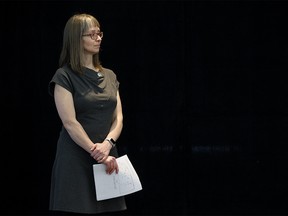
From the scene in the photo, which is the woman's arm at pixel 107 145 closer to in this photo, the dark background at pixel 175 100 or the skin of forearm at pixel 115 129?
the skin of forearm at pixel 115 129

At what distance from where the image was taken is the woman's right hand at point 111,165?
2.60 m

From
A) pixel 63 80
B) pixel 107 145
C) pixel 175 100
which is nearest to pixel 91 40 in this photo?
pixel 63 80

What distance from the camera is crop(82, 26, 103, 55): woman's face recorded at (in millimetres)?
2701

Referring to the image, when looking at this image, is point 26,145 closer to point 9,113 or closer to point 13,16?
point 9,113

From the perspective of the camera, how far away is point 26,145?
155 inches

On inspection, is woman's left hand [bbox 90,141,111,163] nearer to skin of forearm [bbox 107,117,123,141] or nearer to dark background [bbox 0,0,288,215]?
skin of forearm [bbox 107,117,123,141]

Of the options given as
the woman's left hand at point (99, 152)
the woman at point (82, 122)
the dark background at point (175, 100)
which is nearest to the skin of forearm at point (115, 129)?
the woman at point (82, 122)

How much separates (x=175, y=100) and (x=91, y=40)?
4.34ft

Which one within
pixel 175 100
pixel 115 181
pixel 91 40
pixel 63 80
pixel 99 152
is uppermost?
pixel 91 40

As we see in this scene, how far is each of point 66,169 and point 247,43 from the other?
184cm

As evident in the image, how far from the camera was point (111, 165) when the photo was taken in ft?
8.58

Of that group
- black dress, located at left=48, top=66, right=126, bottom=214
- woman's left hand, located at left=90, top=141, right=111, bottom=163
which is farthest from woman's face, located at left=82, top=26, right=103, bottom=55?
woman's left hand, located at left=90, top=141, right=111, bottom=163

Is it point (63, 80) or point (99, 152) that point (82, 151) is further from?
point (63, 80)

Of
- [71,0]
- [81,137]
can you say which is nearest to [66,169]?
[81,137]
